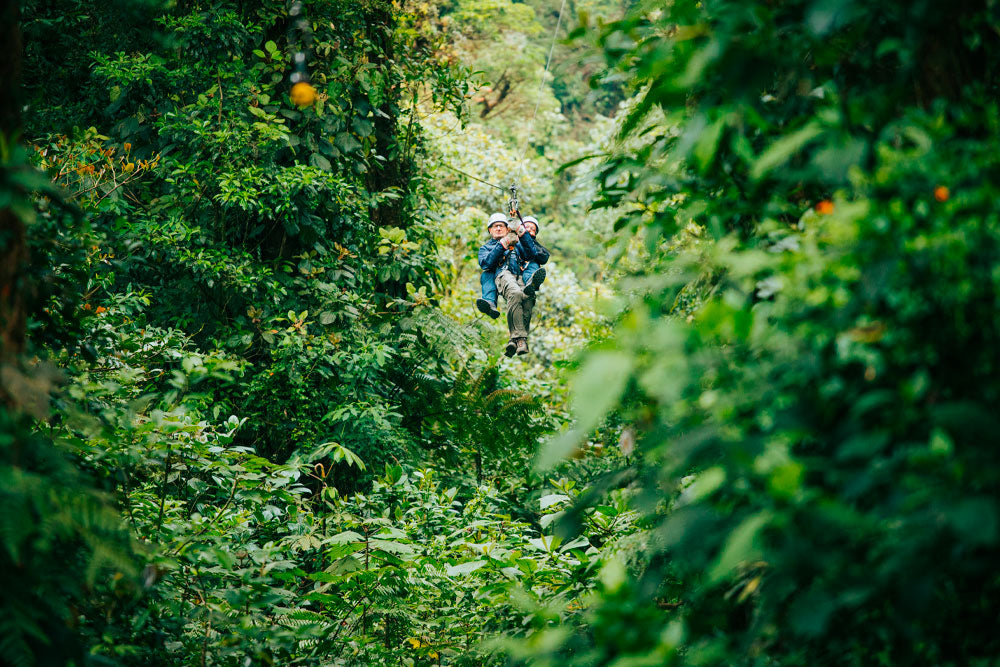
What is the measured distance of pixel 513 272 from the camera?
22.5ft

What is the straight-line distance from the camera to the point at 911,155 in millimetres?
1419

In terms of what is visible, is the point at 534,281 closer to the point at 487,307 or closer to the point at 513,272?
the point at 513,272

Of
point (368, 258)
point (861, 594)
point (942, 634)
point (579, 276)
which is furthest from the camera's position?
point (579, 276)

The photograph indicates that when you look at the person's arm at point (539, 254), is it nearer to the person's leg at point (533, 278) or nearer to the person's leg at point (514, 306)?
the person's leg at point (533, 278)

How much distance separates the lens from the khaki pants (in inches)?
261

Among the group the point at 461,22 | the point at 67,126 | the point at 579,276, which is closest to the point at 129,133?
the point at 67,126

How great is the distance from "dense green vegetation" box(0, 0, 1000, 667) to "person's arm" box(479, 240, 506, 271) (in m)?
0.67

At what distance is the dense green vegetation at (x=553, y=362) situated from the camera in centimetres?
133

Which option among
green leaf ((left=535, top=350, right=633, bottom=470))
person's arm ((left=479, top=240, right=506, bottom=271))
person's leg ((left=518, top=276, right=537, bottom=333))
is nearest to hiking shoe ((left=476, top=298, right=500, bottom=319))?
person's leg ((left=518, top=276, right=537, bottom=333))

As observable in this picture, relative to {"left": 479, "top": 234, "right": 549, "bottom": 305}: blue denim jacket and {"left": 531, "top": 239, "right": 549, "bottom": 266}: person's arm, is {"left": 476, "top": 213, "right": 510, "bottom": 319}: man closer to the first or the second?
{"left": 479, "top": 234, "right": 549, "bottom": 305}: blue denim jacket

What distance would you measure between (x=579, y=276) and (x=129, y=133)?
1357cm

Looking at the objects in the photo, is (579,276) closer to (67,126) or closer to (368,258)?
(368,258)

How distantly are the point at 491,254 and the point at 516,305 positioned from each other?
1.82ft

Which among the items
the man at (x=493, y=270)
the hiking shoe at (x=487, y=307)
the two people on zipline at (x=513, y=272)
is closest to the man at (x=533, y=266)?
the two people on zipline at (x=513, y=272)
